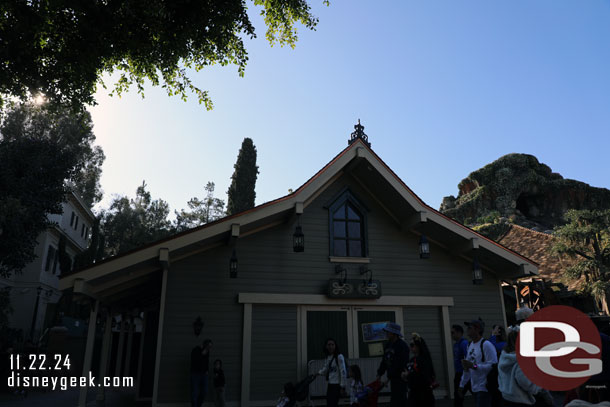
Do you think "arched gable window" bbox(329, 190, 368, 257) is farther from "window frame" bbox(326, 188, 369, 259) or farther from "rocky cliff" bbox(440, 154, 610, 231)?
"rocky cliff" bbox(440, 154, 610, 231)

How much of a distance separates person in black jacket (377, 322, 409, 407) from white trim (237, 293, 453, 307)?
4.43 m

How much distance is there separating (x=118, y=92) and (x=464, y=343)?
1051cm

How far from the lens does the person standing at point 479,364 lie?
19.2 feet

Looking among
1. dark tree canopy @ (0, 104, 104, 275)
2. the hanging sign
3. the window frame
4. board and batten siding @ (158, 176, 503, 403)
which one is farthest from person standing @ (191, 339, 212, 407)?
dark tree canopy @ (0, 104, 104, 275)

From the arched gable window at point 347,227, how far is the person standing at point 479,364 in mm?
5762

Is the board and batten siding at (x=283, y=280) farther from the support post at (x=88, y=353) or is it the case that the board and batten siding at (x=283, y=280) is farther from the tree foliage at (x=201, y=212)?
the tree foliage at (x=201, y=212)

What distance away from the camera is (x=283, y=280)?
36.4ft

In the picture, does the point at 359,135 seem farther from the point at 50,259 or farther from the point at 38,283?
the point at 50,259

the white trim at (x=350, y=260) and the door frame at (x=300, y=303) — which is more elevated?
the white trim at (x=350, y=260)

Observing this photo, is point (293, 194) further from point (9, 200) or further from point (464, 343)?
point (9, 200)

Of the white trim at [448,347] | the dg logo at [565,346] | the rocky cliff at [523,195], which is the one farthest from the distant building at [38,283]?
the rocky cliff at [523,195]

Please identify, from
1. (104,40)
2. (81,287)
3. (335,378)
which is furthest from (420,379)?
(104,40)

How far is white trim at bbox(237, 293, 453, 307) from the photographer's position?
1067 centimetres

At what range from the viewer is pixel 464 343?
7539 mm
